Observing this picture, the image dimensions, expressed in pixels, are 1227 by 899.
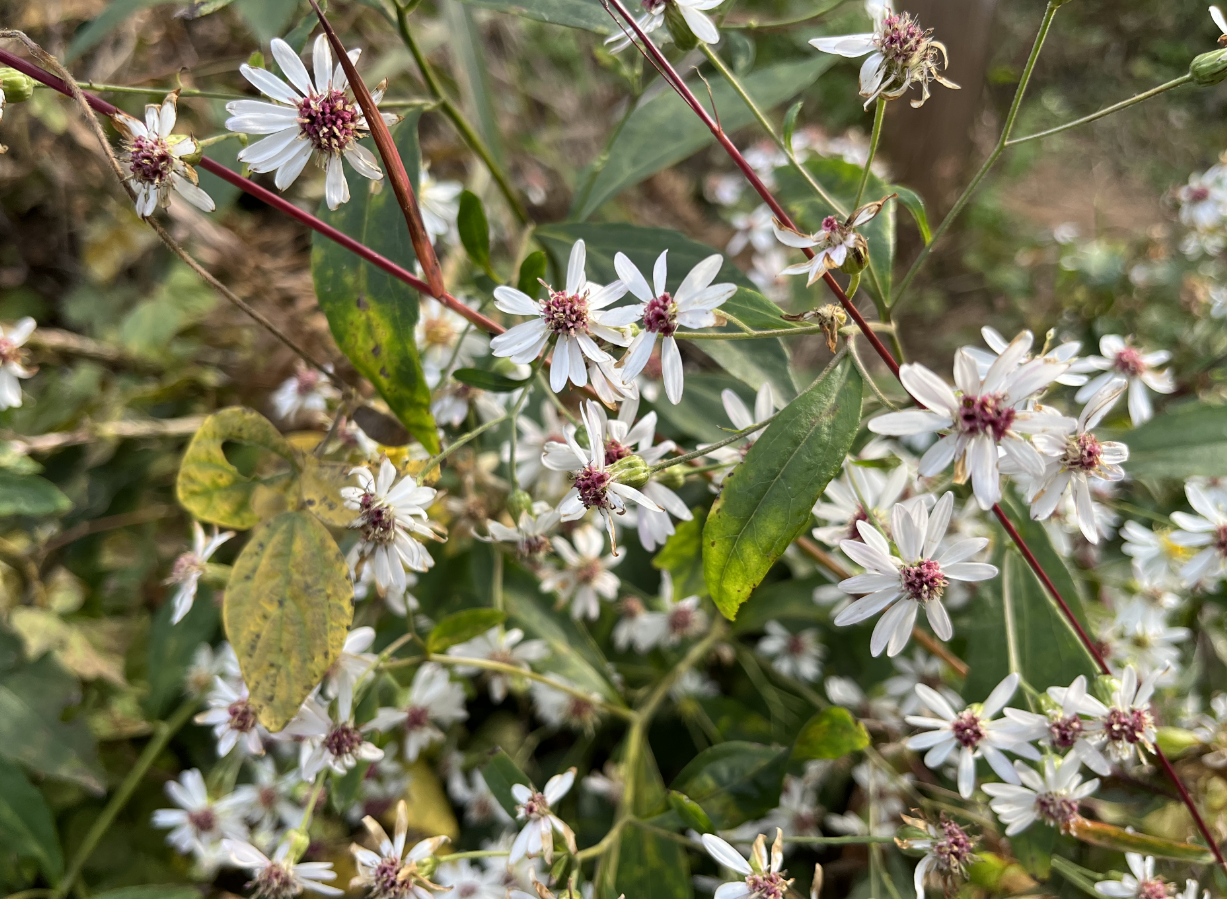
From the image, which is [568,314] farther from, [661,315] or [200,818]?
[200,818]

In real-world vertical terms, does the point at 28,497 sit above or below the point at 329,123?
below

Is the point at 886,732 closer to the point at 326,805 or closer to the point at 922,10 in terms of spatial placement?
the point at 326,805

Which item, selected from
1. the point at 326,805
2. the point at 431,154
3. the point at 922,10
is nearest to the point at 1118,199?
the point at 922,10

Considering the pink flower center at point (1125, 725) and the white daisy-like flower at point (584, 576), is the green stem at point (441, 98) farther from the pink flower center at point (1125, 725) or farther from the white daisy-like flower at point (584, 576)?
the pink flower center at point (1125, 725)

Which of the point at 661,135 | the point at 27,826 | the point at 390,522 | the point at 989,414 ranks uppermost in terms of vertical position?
the point at 661,135

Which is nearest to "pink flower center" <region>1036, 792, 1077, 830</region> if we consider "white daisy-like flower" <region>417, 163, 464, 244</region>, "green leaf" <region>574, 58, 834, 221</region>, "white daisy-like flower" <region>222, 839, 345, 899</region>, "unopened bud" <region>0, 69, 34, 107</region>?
"white daisy-like flower" <region>222, 839, 345, 899</region>

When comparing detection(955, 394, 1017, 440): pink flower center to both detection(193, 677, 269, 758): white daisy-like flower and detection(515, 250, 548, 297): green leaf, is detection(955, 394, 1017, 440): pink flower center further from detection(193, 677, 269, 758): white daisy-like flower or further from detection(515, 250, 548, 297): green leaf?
detection(193, 677, 269, 758): white daisy-like flower

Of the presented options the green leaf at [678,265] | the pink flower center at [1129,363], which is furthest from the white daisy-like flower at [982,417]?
the pink flower center at [1129,363]

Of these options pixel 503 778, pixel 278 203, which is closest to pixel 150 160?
pixel 278 203
